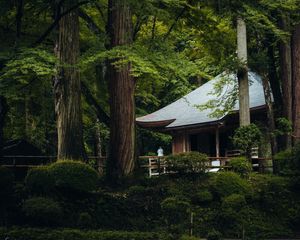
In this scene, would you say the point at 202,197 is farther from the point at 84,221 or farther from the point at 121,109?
the point at 121,109

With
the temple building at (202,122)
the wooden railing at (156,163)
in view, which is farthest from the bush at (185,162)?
the temple building at (202,122)

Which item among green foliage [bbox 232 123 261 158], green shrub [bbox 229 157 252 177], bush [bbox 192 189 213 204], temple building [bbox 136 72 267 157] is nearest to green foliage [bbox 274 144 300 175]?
green shrub [bbox 229 157 252 177]

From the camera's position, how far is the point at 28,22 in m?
20.7

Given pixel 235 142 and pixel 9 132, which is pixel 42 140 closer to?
pixel 9 132

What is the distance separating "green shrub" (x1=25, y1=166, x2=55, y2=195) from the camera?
48.3 feet

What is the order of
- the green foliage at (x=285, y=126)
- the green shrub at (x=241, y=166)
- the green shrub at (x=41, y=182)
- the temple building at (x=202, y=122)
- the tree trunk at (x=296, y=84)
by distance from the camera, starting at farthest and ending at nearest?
1. the temple building at (x=202, y=122)
2. the tree trunk at (x=296, y=84)
3. the green foliage at (x=285, y=126)
4. the green shrub at (x=241, y=166)
5. the green shrub at (x=41, y=182)

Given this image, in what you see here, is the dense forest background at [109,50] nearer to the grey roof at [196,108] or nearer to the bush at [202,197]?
the grey roof at [196,108]

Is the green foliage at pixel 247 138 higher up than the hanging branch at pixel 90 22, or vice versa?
the hanging branch at pixel 90 22

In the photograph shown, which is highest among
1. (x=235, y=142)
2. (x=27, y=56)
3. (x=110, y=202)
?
(x=27, y=56)

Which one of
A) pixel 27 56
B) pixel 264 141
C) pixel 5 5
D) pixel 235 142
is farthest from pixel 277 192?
pixel 5 5

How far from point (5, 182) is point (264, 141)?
14.0m

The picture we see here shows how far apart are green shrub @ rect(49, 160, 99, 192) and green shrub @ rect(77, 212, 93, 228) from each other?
0.83 m

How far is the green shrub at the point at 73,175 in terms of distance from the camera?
14727 millimetres

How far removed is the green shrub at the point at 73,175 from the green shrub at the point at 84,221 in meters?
0.83
